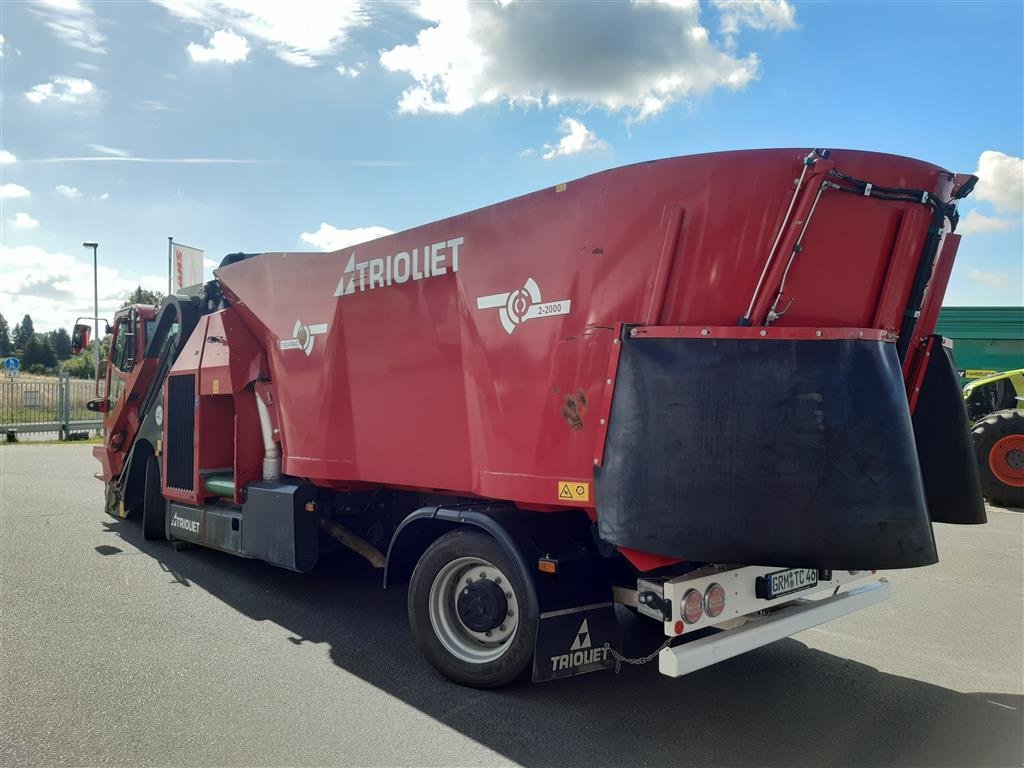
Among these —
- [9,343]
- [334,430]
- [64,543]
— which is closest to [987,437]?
[334,430]

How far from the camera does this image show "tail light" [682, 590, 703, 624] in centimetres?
349

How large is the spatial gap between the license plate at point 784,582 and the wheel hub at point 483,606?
140 cm

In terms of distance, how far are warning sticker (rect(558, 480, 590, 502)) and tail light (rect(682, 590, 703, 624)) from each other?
661 millimetres

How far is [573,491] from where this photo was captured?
372cm

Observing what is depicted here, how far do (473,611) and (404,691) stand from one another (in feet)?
2.05

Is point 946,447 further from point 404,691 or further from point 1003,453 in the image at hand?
point 1003,453

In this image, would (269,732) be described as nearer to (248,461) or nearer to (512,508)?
(512,508)

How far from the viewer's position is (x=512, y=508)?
4258 mm

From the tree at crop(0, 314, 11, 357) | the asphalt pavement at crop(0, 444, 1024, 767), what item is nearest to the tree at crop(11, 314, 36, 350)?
the tree at crop(0, 314, 11, 357)

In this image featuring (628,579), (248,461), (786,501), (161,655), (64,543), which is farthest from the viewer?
(64,543)

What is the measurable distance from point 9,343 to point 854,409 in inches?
4360

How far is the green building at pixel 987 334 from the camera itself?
751 inches

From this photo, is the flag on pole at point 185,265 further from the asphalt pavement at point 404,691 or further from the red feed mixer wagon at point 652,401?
the red feed mixer wagon at point 652,401

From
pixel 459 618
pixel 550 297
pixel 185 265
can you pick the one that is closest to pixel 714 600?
pixel 459 618
